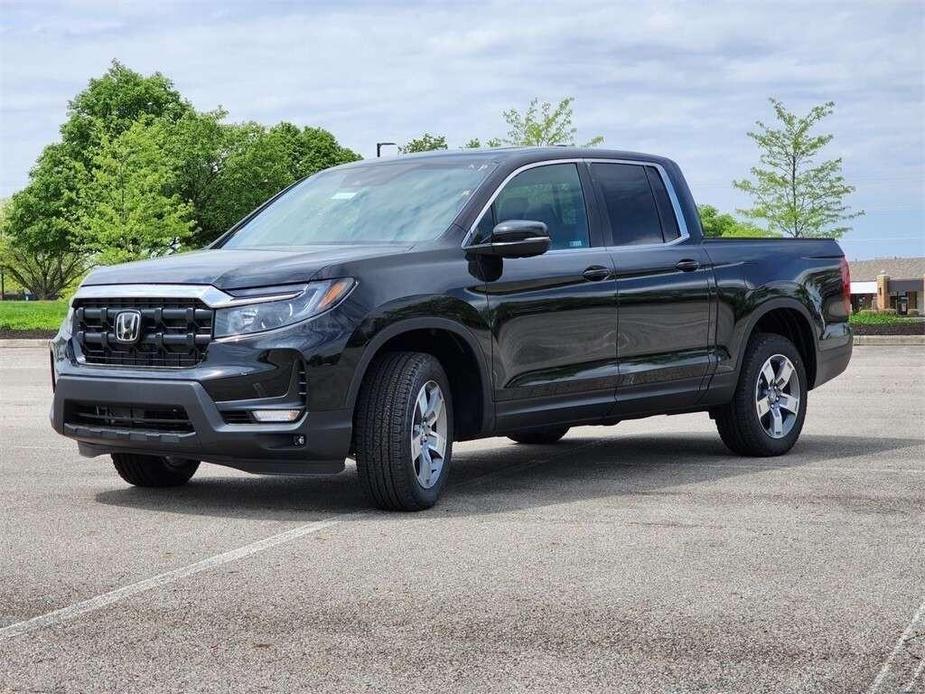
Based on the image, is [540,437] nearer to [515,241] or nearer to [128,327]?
[515,241]

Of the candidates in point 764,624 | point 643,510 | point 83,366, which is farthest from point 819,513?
point 83,366

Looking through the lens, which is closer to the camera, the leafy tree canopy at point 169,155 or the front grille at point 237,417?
the front grille at point 237,417

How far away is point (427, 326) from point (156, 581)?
2.26m

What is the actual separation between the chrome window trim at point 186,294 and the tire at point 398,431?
0.66 meters

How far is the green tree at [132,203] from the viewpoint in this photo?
2061 inches

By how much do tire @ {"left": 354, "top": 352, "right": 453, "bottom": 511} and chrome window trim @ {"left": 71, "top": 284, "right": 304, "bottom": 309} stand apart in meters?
0.66

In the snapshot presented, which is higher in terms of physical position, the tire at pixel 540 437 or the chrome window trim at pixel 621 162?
the chrome window trim at pixel 621 162

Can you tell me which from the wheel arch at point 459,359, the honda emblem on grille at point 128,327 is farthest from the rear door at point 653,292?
the honda emblem on grille at point 128,327

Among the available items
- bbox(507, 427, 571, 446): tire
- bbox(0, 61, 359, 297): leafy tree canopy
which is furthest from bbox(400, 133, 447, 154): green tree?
bbox(507, 427, 571, 446): tire

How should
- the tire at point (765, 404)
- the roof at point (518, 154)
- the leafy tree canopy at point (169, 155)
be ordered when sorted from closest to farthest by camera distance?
the roof at point (518, 154)
the tire at point (765, 404)
the leafy tree canopy at point (169, 155)

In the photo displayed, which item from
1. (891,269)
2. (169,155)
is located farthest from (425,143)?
(891,269)

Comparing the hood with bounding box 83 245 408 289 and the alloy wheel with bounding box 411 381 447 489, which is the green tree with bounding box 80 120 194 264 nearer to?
the hood with bounding box 83 245 408 289

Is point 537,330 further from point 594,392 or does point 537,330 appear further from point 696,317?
point 696,317

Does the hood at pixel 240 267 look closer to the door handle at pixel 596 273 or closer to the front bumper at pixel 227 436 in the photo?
the front bumper at pixel 227 436
